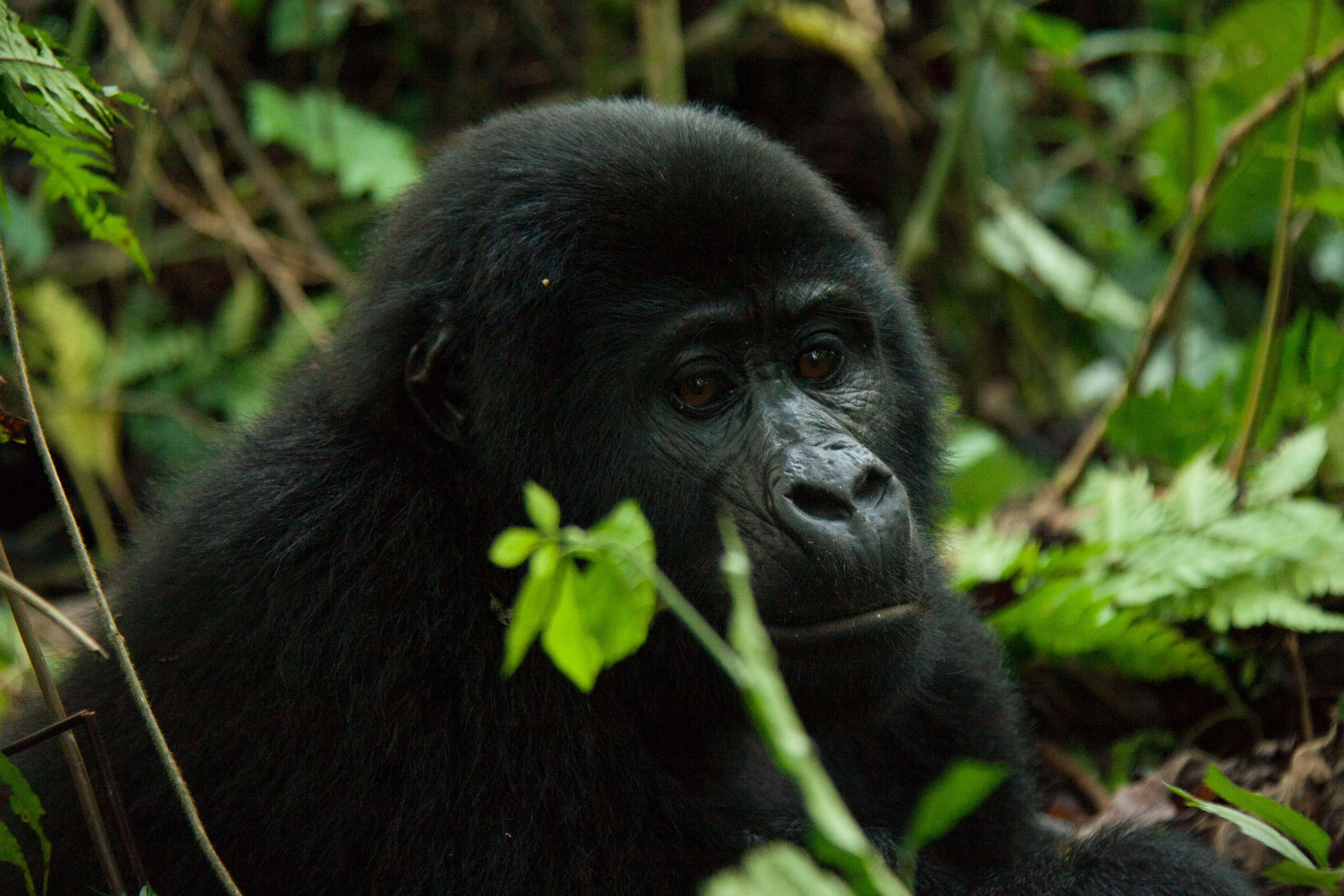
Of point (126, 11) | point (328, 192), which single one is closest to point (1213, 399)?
point (328, 192)

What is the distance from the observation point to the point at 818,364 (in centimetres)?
268

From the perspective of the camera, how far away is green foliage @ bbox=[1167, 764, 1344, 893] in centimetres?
210

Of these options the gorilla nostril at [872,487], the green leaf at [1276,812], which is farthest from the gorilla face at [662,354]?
the green leaf at [1276,812]

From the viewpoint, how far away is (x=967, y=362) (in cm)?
716

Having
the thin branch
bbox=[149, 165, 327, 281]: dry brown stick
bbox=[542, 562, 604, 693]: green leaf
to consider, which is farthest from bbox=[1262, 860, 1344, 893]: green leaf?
bbox=[149, 165, 327, 281]: dry brown stick

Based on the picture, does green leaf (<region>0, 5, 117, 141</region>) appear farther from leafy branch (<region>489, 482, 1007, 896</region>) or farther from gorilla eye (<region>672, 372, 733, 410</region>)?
leafy branch (<region>489, 482, 1007, 896</region>)

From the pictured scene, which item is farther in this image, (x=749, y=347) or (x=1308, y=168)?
(x=1308, y=168)

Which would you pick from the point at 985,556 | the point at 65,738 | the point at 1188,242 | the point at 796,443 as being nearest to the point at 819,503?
the point at 796,443

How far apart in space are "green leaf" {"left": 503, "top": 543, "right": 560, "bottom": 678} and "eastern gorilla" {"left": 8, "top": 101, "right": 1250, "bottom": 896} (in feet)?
3.17

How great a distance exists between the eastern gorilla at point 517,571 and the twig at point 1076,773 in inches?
35.1

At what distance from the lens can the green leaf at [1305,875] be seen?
2.15 meters

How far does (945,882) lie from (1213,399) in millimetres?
2148

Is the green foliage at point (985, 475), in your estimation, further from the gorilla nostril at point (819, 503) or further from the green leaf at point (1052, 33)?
the gorilla nostril at point (819, 503)

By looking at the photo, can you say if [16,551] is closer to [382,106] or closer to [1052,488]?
[382,106]
